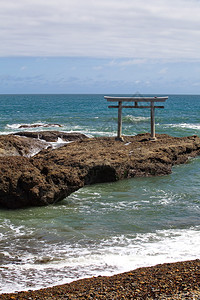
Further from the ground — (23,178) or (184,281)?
(23,178)

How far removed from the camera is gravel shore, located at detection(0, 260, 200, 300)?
636 cm

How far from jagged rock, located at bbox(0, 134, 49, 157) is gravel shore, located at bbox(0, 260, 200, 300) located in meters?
11.5

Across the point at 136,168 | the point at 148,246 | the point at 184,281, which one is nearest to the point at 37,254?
the point at 148,246

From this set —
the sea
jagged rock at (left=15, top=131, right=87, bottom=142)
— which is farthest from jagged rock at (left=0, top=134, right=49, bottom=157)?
the sea

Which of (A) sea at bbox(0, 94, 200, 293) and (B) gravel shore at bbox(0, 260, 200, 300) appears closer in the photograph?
(B) gravel shore at bbox(0, 260, 200, 300)

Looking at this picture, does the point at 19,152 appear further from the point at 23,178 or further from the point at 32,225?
the point at 32,225

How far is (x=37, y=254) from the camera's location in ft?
27.7

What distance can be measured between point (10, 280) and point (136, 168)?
9692 mm

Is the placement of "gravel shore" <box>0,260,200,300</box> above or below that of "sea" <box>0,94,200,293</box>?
above

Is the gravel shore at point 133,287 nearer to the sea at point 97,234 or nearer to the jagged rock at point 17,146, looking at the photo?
the sea at point 97,234

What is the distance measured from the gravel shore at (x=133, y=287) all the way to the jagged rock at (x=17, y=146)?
37.8 ft

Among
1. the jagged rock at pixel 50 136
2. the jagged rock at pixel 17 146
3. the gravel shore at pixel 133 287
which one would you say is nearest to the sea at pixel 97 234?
the gravel shore at pixel 133 287

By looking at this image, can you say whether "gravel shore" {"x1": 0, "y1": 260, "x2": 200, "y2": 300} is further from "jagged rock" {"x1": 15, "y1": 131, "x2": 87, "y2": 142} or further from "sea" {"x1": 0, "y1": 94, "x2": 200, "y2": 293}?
"jagged rock" {"x1": 15, "y1": 131, "x2": 87, "y2": 142}

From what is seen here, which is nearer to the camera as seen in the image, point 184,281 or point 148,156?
point 184,281
